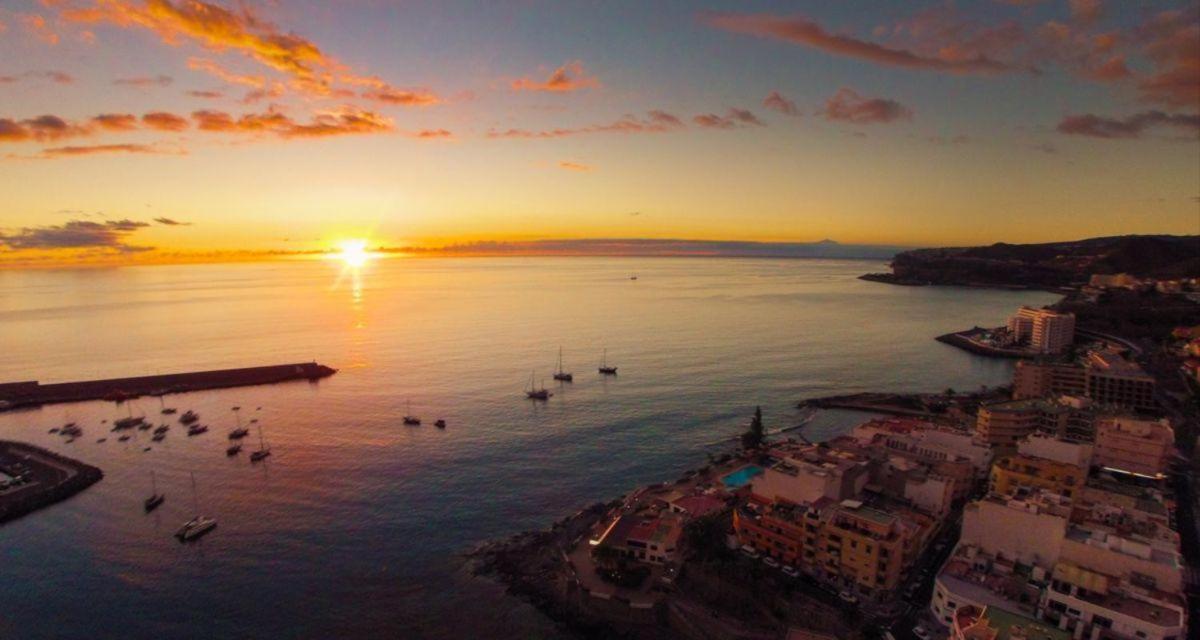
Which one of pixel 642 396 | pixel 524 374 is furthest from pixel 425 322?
pixel 642 396

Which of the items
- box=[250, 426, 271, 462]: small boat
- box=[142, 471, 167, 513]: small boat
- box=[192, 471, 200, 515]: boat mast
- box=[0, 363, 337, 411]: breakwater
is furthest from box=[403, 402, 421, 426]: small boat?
box=[0, 363, 337, 411]: breakwater

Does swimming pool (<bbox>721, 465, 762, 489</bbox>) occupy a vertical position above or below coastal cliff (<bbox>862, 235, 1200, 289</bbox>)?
below

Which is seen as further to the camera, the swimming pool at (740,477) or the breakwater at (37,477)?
the swimming pool at (740,477)

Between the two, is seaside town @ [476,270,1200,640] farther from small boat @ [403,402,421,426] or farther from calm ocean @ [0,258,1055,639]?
small boat @ [403,402,421,426]

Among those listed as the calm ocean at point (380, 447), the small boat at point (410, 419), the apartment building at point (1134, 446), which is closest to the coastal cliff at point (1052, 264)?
the calm ocean at point (380, 447)

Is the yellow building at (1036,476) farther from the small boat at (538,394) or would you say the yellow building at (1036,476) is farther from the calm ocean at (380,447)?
the small boat at (538,394)

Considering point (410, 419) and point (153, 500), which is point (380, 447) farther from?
point (153, 500)
